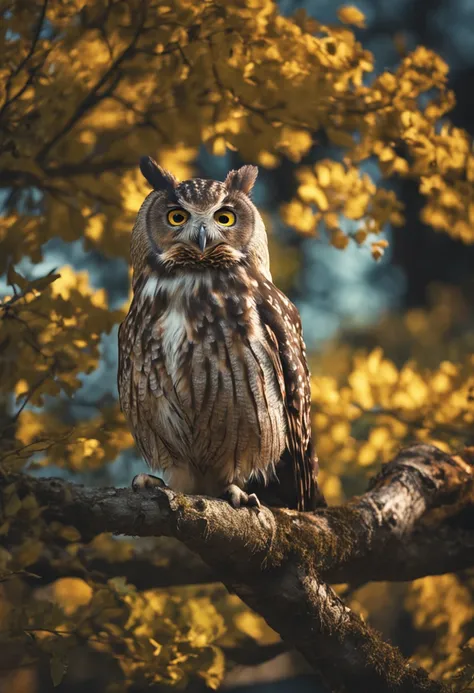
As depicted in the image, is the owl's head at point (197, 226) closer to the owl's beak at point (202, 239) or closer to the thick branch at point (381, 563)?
the owl's beak at point (202, 239)

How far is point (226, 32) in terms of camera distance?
302 centimetres

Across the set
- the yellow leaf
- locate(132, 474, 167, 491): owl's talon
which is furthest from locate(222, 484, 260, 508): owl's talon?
the yellow leaf

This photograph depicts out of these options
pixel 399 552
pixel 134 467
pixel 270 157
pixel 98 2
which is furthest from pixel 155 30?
pixel 134 467

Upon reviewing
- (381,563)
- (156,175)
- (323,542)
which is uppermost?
(156,175)

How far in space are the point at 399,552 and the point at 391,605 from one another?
14.1 ft

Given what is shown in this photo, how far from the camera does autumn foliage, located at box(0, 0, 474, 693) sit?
2.78 m

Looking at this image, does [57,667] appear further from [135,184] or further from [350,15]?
[350,15]

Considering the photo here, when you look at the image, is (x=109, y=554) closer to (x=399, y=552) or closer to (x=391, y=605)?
(x=399, y=552)

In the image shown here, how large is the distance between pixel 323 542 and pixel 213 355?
77cm

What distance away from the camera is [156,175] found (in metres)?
3.46

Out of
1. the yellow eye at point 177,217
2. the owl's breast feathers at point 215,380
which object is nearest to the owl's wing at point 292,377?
the owl's breast feathers at point 215,380

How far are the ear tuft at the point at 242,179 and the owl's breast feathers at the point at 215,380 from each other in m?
0.41

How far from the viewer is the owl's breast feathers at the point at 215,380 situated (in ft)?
9.98

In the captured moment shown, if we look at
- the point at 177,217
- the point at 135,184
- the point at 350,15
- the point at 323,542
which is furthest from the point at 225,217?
the point at 323,542
